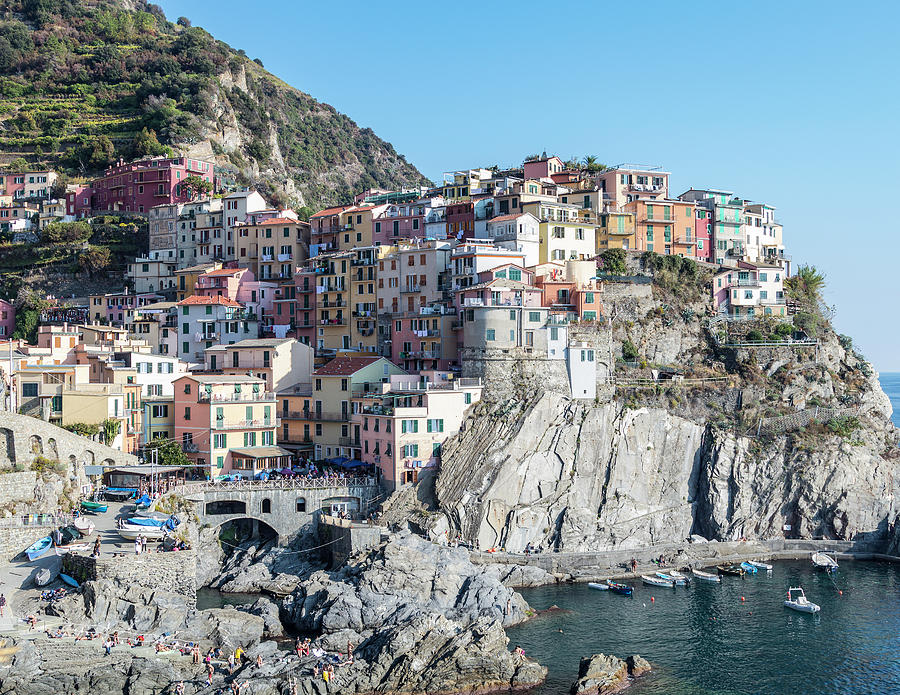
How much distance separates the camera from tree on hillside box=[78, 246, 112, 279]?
96.2 meters

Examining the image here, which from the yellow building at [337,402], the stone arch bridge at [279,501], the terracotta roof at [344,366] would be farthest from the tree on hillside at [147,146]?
the stone arch bridge at [279,501]

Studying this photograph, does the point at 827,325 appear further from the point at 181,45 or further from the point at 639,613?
the point at 181,45

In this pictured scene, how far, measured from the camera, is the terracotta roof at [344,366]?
72.4 m

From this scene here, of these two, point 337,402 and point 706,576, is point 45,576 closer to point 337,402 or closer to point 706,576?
point 337,402

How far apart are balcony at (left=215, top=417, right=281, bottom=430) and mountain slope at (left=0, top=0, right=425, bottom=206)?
51.0 metres

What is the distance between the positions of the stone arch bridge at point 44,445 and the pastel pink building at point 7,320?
33.0m

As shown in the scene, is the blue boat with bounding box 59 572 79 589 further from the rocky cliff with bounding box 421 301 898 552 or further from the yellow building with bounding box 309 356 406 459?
the yellow building with bounding box 309 356 406 459

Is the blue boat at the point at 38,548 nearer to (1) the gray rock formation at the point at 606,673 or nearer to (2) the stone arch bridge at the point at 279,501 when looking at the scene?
(2) the stone arch bridge at the point at 279,501

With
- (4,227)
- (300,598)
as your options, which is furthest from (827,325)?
(4,227)

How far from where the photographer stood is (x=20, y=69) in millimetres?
138000

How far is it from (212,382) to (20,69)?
88773 millimetres

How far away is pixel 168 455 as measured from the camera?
6694cm

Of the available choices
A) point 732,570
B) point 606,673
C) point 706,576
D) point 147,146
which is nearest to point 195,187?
point 147,146

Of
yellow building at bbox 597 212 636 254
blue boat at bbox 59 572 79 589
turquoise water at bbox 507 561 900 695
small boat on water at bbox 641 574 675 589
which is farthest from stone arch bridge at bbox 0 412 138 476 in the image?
yellow building at bbox 597 212 636 254
